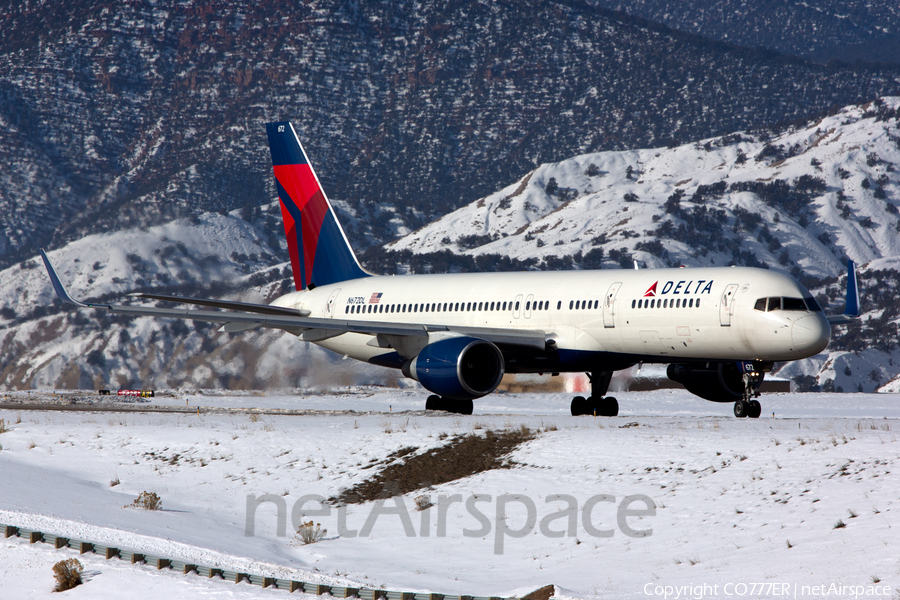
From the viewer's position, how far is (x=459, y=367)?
95.1 ft

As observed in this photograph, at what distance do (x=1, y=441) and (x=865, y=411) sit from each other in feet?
118

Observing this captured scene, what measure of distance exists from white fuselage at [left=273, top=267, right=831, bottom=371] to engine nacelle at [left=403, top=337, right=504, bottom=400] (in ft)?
6.05

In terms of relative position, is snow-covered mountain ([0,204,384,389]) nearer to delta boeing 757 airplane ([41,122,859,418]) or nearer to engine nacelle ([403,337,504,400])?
delta boeing 757 airplane ([41,122,859,418])

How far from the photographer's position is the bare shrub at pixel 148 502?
21.4 meters

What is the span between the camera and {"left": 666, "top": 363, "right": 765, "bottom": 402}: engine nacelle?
101 feet

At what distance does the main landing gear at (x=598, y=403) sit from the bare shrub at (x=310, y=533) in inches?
544

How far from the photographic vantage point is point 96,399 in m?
54.5

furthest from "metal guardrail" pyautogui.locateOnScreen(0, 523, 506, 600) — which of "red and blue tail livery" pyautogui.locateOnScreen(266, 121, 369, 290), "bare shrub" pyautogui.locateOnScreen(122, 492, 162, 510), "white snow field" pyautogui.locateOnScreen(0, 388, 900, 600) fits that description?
"red and blue tail livery" pyautogui.locateOnScreen(266, 121, 369, 290)

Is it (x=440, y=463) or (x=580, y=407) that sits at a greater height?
(x=580, y=407)

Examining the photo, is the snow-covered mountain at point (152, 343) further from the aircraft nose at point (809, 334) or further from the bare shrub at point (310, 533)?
the bare shrub at point (310, 533)

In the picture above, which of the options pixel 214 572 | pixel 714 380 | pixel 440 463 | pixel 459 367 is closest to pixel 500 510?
pixel 440 463

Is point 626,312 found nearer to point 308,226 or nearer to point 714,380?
point 714,380

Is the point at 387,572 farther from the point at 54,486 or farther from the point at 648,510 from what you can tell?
the point at 54,486

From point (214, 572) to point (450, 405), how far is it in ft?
57.9
